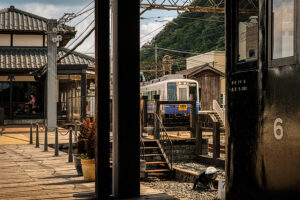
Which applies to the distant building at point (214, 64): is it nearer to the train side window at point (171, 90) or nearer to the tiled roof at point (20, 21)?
the train side window at point (171, 90)

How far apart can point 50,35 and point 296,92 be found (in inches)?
687

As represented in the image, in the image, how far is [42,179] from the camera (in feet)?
24.5

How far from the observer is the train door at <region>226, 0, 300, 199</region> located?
2.92m

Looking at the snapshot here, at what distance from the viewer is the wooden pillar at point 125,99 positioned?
17.6 ft

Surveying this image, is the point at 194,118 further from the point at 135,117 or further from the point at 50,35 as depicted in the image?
the point at 135,117

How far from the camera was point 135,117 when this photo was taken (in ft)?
17.9

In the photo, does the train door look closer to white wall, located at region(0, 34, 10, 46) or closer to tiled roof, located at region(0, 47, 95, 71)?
tiled roof, located at region(0, 47, 95, 71)

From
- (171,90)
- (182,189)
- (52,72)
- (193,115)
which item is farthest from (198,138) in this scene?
(171,90)

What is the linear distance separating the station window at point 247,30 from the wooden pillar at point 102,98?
80.1 inches

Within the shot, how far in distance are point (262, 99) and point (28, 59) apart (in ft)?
74.8

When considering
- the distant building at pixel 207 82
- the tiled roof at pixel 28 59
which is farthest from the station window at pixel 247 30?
the distant building at pixel 207 82

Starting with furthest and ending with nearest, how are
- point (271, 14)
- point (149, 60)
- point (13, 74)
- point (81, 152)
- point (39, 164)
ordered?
point (149, 60), point (13, 74), point (39, 164), point (81, 152), point (271, 14)

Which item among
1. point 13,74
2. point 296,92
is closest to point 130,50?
point 296,92

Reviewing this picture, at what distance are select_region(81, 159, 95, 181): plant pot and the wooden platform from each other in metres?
0.12
